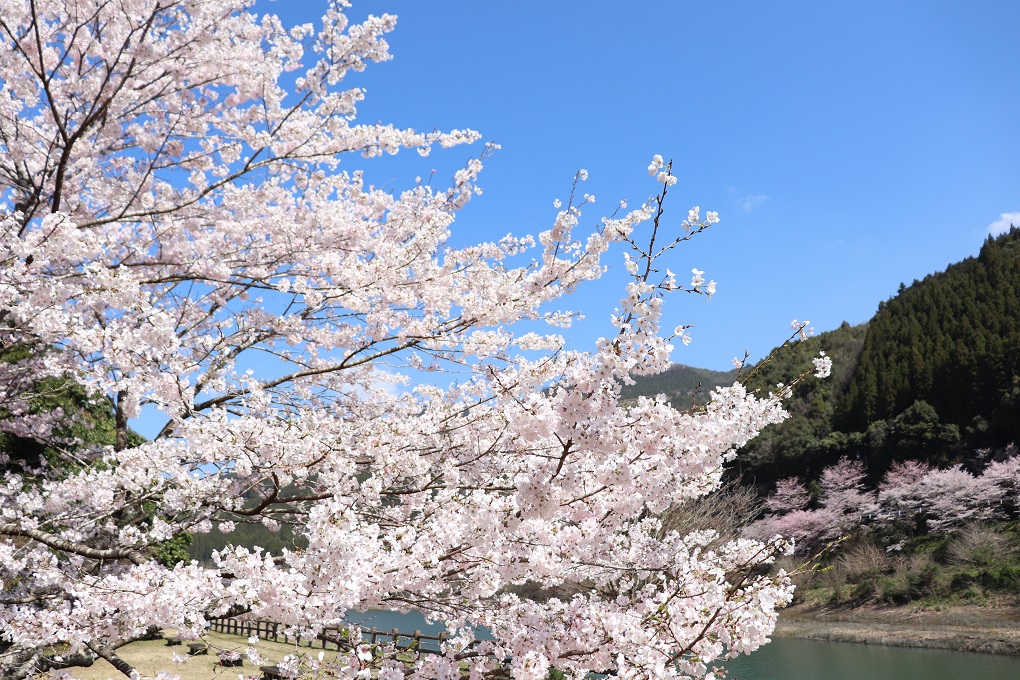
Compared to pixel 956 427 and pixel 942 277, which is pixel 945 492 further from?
pixel 942 277

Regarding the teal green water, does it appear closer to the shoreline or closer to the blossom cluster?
the shoreline

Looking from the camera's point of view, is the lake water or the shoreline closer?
the lake water

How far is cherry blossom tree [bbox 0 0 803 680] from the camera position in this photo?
2385mm

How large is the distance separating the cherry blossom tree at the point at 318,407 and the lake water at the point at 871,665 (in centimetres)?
1002

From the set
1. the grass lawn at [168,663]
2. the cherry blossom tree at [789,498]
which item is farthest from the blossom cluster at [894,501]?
the grass lawn at [168,663]

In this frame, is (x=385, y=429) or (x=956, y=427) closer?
(x=385, y=429)

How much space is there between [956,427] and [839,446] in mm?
6279

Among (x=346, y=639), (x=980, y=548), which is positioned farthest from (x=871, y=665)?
(x=346, y=639)

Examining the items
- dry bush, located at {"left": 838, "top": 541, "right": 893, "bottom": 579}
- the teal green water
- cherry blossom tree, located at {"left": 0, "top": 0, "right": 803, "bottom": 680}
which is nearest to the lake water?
the teal green water

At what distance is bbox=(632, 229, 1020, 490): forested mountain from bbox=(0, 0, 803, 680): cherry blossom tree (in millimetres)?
28154

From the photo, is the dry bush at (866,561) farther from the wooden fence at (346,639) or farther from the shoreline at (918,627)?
the wooden fence at (346,639)

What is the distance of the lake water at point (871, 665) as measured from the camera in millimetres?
14688

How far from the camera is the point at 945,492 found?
1128 inches

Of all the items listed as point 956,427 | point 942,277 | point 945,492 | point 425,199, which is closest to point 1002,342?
point 956,427
